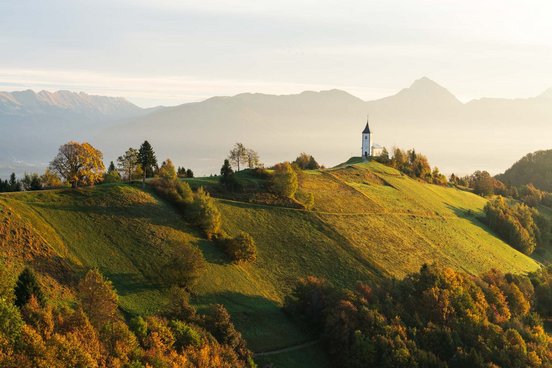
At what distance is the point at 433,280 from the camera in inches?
2697

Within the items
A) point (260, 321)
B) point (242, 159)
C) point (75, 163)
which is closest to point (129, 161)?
point (75, 163)

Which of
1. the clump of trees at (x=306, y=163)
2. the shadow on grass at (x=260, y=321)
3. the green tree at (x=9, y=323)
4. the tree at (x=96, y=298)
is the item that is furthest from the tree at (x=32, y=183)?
the clump of trees at (x=306, y=163)

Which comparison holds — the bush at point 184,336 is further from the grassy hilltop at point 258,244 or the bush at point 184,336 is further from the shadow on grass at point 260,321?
the shadow on grass at point 260,321

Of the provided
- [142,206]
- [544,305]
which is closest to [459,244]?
[544,305]

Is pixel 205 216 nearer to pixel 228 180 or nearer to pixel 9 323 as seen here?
pixel 228 180

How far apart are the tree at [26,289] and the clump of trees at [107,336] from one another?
27 cm

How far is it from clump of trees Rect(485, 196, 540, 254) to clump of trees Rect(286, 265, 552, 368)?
53089 mm

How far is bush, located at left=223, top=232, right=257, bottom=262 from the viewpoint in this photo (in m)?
74.4

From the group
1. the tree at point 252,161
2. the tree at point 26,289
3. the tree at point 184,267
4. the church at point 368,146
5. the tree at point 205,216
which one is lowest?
the tree at point 184,267

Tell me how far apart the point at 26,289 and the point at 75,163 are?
1531 inches

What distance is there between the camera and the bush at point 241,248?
7444cm

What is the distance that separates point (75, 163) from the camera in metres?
80.7

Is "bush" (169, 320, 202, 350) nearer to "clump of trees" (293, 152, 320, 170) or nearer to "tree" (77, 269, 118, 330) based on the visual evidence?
"tree" (77, 269, 118, 330)

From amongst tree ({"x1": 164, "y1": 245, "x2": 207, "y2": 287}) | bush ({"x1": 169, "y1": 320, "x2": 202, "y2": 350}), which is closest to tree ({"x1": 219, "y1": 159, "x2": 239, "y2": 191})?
tree ({"x1": 164, "y1": 245, "x2": 207, "y2": 287})
